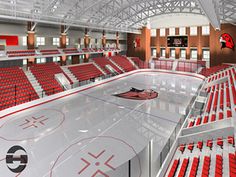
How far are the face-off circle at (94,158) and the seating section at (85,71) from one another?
15.9 metres

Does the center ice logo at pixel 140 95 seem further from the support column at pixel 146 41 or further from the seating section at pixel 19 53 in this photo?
the support column at pixel 146 41

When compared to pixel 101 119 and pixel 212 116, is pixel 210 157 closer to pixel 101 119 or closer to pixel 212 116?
pixel 212 116

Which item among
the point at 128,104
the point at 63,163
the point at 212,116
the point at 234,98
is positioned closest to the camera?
the point at 63,163

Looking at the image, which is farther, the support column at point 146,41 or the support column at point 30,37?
the support column at point 146,41

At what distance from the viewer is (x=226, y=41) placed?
2742cm

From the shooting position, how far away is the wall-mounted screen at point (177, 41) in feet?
115

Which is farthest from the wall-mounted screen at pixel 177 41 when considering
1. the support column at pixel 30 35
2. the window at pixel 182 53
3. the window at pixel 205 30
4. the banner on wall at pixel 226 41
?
the support column at pixel 30 35

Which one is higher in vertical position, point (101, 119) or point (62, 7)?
point (62, 7)

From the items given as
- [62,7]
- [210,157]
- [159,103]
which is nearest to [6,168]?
[210,157]

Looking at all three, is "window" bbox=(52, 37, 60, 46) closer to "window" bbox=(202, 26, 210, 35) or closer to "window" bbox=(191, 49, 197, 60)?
"window" bbox=(191, 49, 197, 60)

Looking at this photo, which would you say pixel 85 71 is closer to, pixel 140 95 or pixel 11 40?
pixel 11 40

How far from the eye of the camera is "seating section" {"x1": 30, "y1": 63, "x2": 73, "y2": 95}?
64.4ft

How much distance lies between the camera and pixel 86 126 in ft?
39.2

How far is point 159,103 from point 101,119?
620 centimetres
